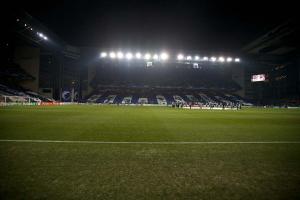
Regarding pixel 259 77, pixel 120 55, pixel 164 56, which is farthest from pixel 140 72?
pixel 259 77

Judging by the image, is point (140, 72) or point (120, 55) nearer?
point (120, 55)

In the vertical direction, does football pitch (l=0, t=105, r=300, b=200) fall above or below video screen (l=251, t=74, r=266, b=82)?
below

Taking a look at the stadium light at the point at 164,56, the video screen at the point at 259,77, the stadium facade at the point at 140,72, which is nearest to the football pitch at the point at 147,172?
the stadium facade at the point at 140,72

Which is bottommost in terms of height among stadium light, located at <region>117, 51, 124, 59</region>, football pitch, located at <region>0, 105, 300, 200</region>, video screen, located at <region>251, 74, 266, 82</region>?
football pitch, located at <region>0, 105, 300, 200</region>

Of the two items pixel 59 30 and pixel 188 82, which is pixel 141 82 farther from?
pixel 59 30

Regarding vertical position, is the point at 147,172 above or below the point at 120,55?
below

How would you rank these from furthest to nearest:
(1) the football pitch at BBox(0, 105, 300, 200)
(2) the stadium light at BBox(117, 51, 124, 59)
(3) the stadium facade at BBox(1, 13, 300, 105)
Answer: (2) the stadium light at BBox(117, 51, 124, 59) → (3) the stadium facade at BBox(1, 13, 300, 105) → (1) the football pitch at BBox(0, 105, 300, 200)

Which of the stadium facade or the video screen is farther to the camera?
the video screen

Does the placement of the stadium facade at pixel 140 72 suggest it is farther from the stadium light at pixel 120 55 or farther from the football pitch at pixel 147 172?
the football pitch at pixel 147 172

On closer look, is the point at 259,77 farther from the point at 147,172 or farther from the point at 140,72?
the point at 147,172

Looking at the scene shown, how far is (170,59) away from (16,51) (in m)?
34.9

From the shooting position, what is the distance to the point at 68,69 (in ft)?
178

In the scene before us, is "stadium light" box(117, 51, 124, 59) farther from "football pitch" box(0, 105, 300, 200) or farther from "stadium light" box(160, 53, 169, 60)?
"football pitch" box(0, 105, 300, 200)

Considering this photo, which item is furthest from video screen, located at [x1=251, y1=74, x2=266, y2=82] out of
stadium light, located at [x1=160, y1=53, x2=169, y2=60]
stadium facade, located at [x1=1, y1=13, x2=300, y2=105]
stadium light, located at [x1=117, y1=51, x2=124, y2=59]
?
stadium light, located at [x1=117, y1=51, x2=124, y2=59]
